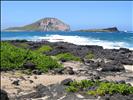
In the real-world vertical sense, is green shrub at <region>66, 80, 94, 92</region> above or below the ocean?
above

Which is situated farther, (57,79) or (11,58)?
(11,58)

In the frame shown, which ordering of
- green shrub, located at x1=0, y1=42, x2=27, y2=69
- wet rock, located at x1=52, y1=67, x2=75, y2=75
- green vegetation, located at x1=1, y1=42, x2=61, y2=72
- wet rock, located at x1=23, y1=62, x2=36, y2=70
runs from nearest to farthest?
wet rock, located at x1=52, y1=67, x2=75, y2=75
green shrub, located at x1=0, y1=42, x2=27, y2=69
green vegetation, located at x1=1, y1=42, x2=61, y2=72
wet rock, located at x1=23, y1=62, x2=36, y2=70

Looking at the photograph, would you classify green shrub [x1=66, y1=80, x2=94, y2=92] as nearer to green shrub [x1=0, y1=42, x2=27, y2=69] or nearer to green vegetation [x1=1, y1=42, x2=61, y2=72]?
green vegetation [x1=1, y1=42, x2=61, y2=72]

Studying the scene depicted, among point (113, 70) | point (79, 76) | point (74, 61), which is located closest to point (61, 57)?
point (74, 61)

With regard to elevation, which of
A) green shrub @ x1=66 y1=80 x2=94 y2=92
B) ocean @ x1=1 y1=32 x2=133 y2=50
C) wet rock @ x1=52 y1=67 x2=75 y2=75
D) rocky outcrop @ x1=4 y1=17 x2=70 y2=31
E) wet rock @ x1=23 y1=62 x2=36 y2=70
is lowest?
rocky outcrop @ x1=4 y1=17 x2=70 y2=31

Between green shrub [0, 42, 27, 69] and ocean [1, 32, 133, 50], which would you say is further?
ocean [1, 32, 133, 50]

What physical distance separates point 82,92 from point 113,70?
816cm

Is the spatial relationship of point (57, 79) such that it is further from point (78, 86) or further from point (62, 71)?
point (78, 86)

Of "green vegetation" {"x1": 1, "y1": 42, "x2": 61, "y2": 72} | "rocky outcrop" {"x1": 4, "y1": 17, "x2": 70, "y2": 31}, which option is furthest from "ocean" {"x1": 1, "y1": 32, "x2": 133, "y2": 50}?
"rocky outcrop" {"x1": 4, "y1": 17, "x2": 70, "y2": 31}

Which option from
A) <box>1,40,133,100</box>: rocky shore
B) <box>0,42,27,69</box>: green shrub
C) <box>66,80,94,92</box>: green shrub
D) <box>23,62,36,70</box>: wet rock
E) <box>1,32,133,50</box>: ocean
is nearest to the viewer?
<box>1,40,133,100</box>: rocky shore

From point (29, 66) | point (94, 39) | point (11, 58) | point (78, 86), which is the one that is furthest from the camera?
point (94, 39)

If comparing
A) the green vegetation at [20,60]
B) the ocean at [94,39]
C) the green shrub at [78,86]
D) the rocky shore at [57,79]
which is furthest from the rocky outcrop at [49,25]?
the green shrub at [78,86]

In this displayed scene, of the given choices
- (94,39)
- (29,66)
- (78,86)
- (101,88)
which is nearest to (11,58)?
(29,66)

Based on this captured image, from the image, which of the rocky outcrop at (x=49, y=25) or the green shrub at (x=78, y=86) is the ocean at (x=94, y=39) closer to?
the green shrub at (x=78, y=86)
